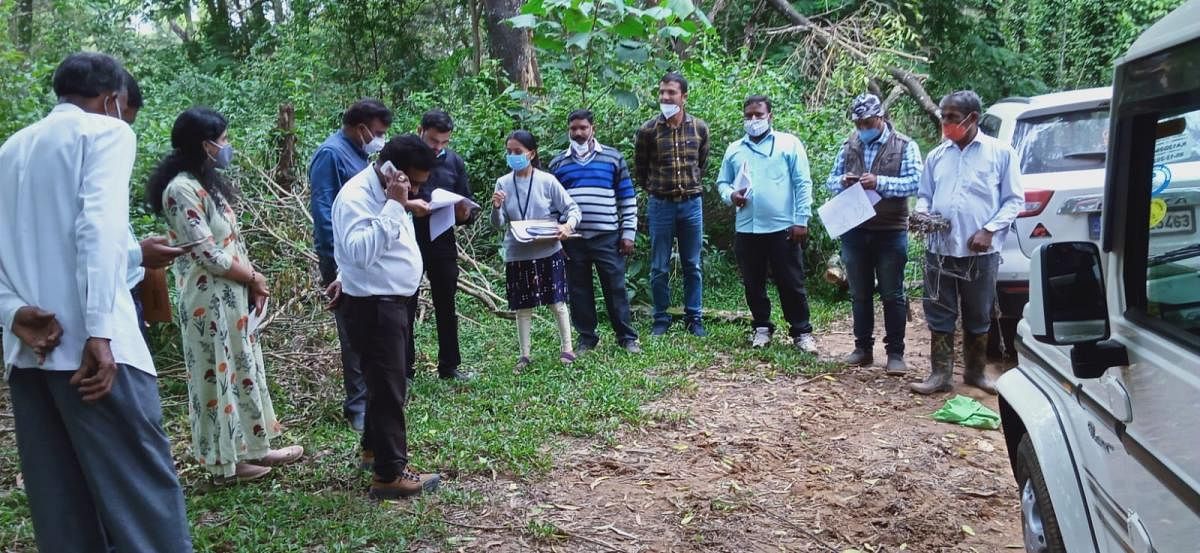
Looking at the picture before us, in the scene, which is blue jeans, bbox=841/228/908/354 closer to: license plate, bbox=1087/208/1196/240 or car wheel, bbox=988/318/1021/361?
car wheel, bbox=988/318/1021/361

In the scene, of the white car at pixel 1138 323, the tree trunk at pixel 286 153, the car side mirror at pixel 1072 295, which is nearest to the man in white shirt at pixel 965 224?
the white car at pixel 1138 323

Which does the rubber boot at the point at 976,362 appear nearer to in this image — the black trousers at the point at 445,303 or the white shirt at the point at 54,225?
the black trousers at the point at 445,303

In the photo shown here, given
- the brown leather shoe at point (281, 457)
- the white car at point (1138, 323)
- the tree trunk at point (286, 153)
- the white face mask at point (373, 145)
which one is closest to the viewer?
the white car at point (1138, 323)

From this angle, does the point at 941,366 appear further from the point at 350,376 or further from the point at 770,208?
the point at 350,376

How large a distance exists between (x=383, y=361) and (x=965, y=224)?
365 cm

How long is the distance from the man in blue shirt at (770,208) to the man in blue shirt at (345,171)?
286 centimetres

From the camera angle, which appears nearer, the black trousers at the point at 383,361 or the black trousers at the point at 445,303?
the black trousers at the point at 383,361

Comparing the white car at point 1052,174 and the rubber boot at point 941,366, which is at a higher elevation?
the white car at point 1052,174

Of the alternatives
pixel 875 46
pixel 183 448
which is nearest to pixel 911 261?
pixel 875 46

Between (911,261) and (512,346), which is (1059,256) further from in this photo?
(911,261)

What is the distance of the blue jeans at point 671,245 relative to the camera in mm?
7293

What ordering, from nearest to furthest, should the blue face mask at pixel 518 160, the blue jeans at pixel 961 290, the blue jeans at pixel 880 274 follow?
the blue jeans at pixel 961 290
the blue jeans at pixel 880 274
the blue face mask at pixel 518 160

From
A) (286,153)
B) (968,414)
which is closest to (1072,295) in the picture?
(968,414)

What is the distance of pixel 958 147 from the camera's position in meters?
5.62
